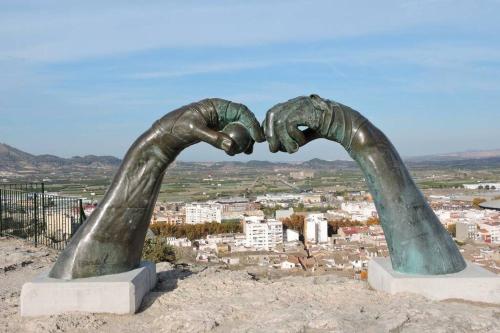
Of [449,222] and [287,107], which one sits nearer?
[287,107]

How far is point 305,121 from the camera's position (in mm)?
7113

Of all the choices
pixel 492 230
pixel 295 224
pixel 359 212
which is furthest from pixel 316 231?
pixel 359 212

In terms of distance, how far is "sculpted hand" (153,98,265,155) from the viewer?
7141 millimetres

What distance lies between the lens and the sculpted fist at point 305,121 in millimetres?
7070

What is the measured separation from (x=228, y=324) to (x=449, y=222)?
55.6 meters

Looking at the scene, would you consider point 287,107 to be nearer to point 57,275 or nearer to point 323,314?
point 323,314

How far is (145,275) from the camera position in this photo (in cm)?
739

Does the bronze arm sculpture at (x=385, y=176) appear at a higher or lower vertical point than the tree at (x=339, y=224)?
higher

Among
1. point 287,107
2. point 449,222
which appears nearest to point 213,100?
point 287,107

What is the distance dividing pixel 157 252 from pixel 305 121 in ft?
20.8

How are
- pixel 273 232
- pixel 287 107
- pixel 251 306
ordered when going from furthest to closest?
pixel 273 232, pixel 287 107, pixel 251 306

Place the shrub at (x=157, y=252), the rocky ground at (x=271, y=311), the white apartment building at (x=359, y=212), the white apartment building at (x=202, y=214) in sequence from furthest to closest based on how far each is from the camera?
the white apartment building at (x=202, y=214)
the white apartment building at (x=359, y=212)
the shrub at (x=157, y=252)
the rocky ground at (x=271, y=311)

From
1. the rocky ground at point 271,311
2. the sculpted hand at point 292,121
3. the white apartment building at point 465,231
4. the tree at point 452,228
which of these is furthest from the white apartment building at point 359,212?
the sculpted hand at point 292,121

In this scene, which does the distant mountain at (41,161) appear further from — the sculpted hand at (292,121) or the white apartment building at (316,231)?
the sculpted hand at (292,121)
